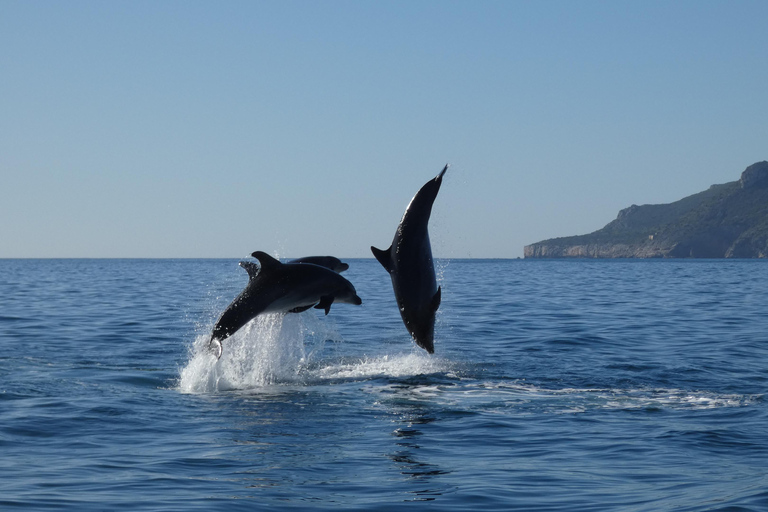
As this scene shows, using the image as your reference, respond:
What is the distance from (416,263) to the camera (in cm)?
1232

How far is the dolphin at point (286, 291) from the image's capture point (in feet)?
47.0

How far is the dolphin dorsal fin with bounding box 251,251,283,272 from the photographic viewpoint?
14.4 meters

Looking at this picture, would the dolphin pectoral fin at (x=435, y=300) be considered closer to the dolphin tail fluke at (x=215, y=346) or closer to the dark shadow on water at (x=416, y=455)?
the dark shadow on water at (x=416, y=455)

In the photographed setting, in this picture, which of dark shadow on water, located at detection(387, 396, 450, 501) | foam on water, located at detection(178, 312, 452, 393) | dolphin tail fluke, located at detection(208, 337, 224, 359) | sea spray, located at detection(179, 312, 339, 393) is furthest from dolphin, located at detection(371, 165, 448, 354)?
sea spray, located at detection(179, 312, 339, 393)

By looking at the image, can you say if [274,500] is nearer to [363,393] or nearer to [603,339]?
[363,393]

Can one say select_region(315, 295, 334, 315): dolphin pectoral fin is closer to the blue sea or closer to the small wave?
the blue sea

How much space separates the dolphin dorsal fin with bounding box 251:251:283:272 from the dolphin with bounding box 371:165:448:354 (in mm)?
2446

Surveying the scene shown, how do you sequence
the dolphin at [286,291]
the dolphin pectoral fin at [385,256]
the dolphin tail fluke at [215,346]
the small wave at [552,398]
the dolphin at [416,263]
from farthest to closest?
the dolphin tail fluke at [215,346]
the small wave at [552,398]
the dolphin at [286,291]
the dolphin pectoral fin at [385,256]
the dolphin at [416,263]

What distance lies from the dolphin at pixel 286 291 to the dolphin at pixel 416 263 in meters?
2.01

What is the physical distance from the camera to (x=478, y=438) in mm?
12594

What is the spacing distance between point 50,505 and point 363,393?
765 centimetres

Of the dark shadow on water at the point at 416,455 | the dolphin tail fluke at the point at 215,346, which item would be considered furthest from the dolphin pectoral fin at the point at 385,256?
the dolphin tail fluke at the point at 215,346

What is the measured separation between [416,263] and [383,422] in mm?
2733

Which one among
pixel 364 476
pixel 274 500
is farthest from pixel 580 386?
pixel 274 500
